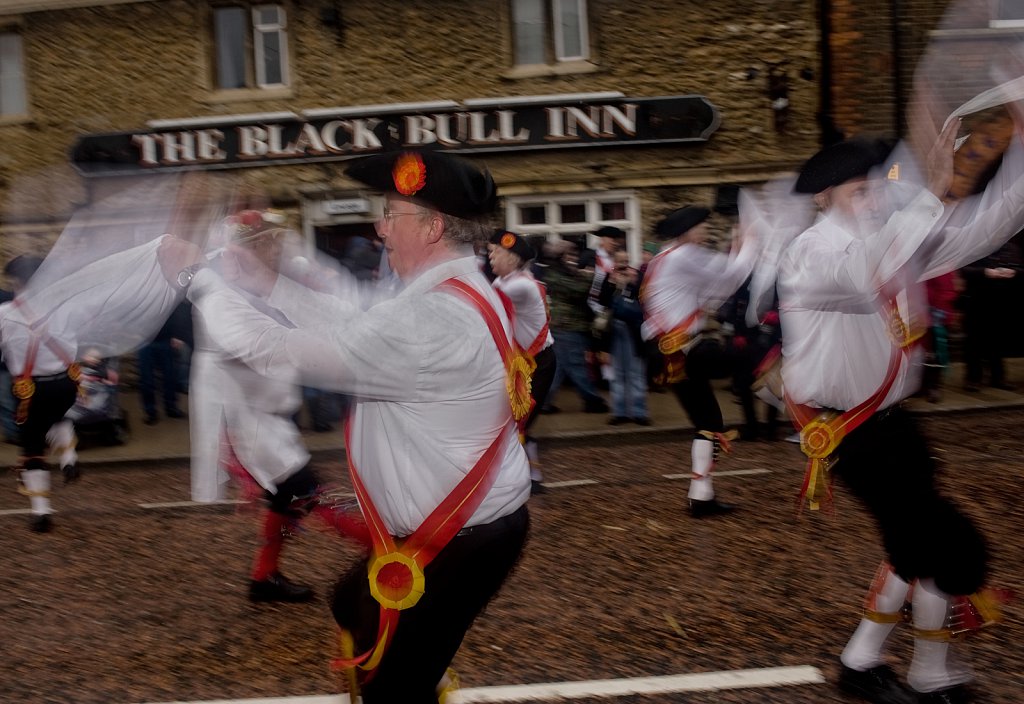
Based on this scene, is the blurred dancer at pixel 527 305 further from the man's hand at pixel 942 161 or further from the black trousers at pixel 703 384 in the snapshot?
the man's hand at pixel 942 161

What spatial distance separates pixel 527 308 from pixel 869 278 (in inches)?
173

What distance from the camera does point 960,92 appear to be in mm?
3426

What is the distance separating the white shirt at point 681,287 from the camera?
7.14m

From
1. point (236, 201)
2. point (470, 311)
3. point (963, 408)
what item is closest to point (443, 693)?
point (470, 311)

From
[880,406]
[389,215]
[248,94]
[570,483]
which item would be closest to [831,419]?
[880,406]

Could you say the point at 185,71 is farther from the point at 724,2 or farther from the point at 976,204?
the point at 976,204

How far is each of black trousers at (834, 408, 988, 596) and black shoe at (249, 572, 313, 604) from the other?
291cm

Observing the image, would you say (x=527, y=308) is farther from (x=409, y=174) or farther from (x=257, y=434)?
(x=409, y=174)

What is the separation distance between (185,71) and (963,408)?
11.2m

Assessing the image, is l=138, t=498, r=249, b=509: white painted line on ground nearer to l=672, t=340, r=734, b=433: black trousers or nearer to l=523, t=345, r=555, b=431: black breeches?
l=523, t=345, r=555, b=431: black breeches

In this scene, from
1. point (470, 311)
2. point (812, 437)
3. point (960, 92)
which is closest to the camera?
point (470, 311)

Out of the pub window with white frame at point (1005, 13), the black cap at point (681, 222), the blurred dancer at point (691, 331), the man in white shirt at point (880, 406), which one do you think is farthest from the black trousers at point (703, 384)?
the man in white shirt at point (880, 406)

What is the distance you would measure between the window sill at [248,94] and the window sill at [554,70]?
314 centimetres

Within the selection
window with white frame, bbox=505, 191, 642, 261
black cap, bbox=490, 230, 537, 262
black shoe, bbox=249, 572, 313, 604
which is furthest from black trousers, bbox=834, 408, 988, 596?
window with white frame, bbox=505, 191, 642, 261
